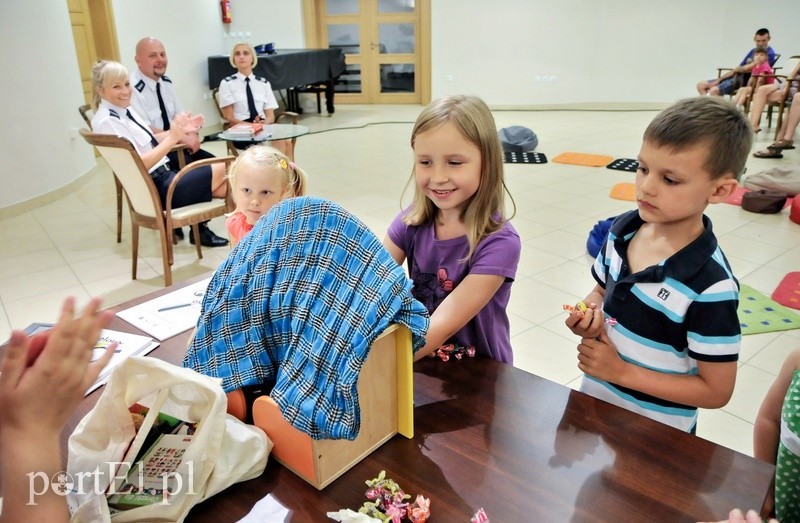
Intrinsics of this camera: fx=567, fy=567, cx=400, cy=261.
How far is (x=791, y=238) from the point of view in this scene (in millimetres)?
4145

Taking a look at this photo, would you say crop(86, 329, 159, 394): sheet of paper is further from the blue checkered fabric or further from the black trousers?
the black trousers

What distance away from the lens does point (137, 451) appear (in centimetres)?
82

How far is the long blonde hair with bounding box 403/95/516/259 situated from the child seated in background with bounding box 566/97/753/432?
304mm

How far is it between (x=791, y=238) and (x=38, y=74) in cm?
644

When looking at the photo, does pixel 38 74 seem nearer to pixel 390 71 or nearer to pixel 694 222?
pixel 694 222

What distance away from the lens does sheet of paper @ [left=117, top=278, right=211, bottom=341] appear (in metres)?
1.35

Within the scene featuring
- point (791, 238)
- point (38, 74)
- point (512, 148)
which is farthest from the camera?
point (512, 148)

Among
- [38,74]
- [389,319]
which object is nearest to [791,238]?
[389,319]

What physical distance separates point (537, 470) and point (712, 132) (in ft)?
2.38

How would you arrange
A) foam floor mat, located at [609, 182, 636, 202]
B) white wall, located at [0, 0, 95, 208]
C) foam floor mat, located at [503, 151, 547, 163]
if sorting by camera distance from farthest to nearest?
foam floor mat, located at [503, 151, 547, 163] < foam floor mat, located at [609, 182, 636, 202] < white wall, located at [0, 0, 95, 208]

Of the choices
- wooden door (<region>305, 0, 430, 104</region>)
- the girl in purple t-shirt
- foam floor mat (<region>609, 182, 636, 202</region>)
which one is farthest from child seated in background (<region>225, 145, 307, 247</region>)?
wooden door (<region>305, 0, 430, 104</region>)

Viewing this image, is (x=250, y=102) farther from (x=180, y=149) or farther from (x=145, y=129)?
(x=145, y=129)

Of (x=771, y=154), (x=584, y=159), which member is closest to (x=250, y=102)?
(x=584, y=159)

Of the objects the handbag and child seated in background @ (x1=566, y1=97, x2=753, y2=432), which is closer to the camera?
the handbag
